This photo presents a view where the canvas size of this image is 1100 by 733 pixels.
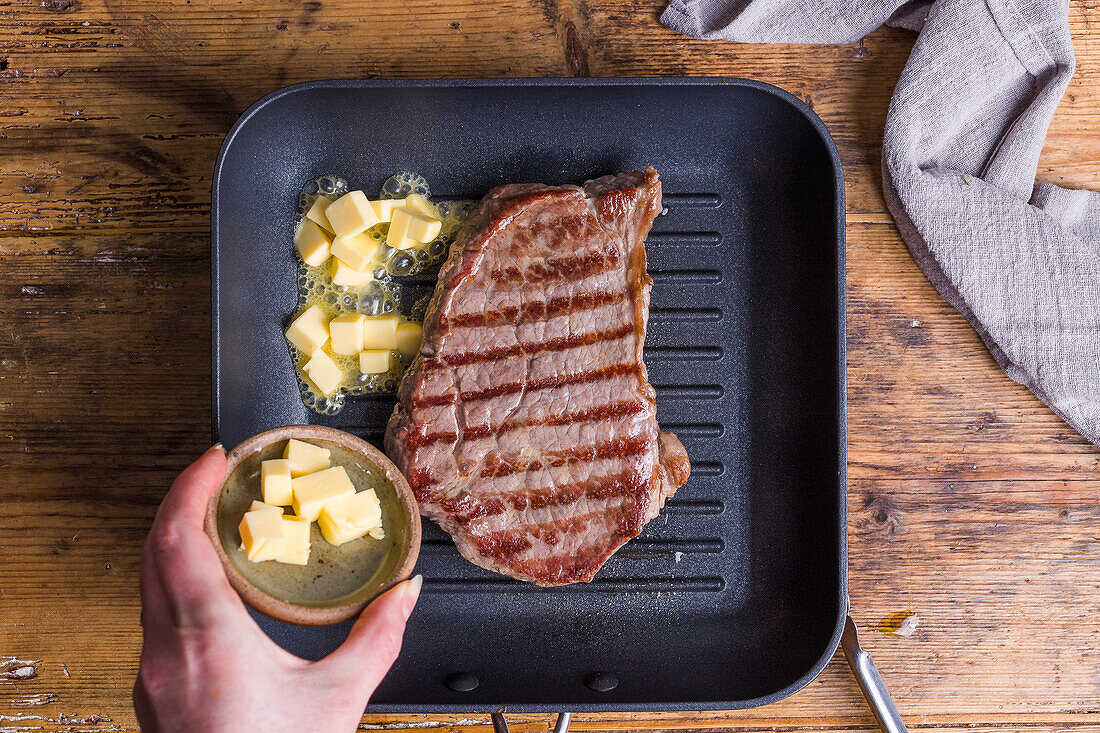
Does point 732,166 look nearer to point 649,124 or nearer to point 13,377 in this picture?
point 649,124

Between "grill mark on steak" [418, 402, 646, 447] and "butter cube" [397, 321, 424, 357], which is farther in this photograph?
"butter cube" [397, 321, 424, 357]

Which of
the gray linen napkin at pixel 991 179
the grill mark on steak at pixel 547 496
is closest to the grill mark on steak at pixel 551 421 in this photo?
the grill mark on steak at pixel 547 496

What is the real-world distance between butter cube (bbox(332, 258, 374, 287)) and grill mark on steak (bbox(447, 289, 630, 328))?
373 millimetres

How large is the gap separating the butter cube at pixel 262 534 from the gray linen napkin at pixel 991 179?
6.22ft

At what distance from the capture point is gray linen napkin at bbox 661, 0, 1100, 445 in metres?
2.27

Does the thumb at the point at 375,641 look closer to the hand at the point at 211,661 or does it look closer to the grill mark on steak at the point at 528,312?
the hand at the point at 211,661

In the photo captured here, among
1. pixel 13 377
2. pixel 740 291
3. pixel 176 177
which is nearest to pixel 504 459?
pixel 740 291

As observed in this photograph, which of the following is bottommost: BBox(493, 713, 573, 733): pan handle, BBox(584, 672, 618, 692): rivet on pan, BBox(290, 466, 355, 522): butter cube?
BBox(493, 713, 573, 733): pan handle

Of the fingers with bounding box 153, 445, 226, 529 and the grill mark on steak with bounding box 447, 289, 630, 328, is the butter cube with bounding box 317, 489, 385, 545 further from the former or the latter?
the grill mark on steak with bounding box 447, 289, 630, 328

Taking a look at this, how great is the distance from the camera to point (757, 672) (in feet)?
7.41

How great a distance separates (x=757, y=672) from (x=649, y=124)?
69.3 inches

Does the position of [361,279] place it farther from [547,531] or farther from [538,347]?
[547,531]

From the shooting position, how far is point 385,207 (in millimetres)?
2201

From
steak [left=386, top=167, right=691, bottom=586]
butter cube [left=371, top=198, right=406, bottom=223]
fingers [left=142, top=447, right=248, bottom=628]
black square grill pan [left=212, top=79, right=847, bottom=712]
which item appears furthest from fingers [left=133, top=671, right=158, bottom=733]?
butter cube [left=371, top=198, right=406, bottom=223]
